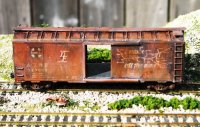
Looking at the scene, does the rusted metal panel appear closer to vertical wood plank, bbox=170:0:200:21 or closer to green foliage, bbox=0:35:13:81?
green foliage, bbox=0:35:13:81

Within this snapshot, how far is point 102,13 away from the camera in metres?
27.7

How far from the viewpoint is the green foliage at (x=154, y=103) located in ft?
61.6

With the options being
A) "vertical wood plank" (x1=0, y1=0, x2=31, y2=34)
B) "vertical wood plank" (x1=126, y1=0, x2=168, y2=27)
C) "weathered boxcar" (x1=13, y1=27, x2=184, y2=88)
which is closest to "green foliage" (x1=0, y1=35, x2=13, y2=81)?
"vertical wood plank" (x1=0, y1=0, x2=31, y2=34)

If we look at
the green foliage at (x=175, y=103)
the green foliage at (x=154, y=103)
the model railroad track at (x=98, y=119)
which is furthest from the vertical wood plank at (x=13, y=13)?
the green foliage at (x=175, y=103)

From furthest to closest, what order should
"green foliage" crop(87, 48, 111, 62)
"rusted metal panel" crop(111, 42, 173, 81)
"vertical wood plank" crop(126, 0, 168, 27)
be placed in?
"vertical wood plank" crop(126, 0, 168, 27) < "green foliage" crop(87, 48, 111, 62) < "rusted metal panel" crop(111, 42, 173, 81)

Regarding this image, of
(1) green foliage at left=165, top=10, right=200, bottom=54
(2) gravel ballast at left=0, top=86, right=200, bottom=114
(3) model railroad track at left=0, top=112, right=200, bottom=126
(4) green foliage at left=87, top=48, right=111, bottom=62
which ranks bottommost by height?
(3) model railroad track at left=0, top=112, right=200, bottom=126

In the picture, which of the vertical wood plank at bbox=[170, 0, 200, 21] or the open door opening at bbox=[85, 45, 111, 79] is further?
the vertical wood plank at bbox=[170, 0, 200, 21]

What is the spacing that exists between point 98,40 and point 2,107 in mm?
5375

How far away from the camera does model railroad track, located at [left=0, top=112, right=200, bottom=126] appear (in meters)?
17.5

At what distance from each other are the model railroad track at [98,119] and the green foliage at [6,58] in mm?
4998

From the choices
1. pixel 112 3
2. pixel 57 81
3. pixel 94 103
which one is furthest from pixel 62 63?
pixel 112 3

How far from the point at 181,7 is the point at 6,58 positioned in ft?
38.5

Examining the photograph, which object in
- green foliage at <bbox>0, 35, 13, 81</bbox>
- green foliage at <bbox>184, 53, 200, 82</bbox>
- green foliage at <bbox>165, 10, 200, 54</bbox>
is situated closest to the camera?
green foliage at <bbox>184, 53, 200, 82</bbox>

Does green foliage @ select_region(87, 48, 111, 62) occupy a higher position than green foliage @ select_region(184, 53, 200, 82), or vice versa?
green foliage @ select_region(87, 48, 111, 62)
